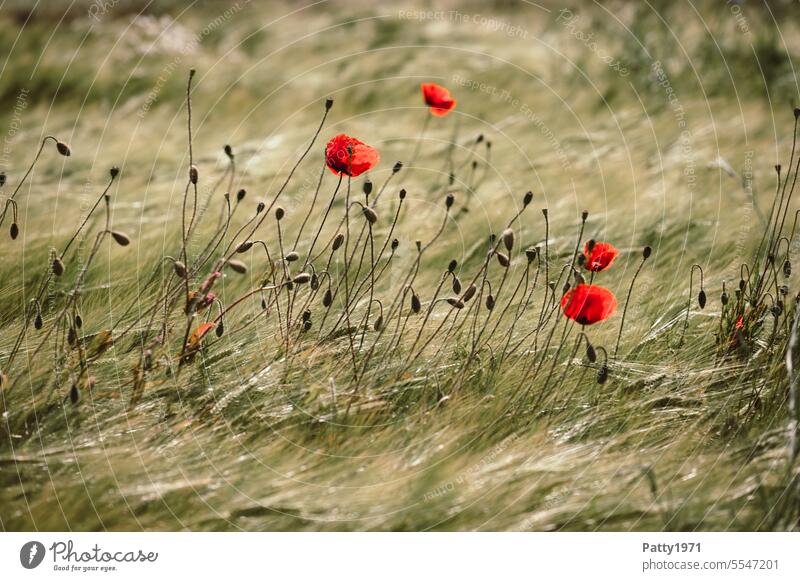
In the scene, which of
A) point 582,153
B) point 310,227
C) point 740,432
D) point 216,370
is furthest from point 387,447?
point 582,153

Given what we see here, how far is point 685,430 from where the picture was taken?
41.8 inches

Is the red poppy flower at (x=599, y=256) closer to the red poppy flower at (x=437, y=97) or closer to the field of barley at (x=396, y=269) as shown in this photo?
the field of barley at (x=396, y=269)

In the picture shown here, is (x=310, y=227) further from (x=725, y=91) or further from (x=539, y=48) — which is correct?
(x=725, y=91)

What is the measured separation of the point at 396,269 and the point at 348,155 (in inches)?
7.9

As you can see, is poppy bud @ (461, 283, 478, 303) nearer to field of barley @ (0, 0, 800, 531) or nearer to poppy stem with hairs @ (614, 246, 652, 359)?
field of barley @ (0, 0, 800, 531)

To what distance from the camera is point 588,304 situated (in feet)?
3.39

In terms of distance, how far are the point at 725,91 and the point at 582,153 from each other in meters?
0.36

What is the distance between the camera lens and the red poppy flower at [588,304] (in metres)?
1.03
